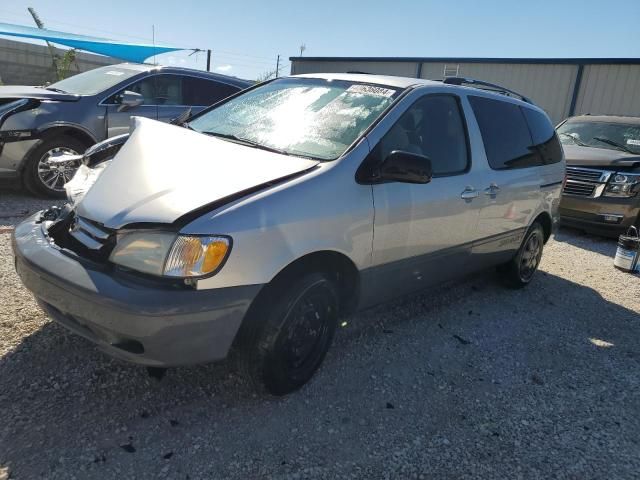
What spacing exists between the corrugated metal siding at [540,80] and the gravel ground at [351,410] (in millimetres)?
14718

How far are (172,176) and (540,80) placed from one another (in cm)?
1726

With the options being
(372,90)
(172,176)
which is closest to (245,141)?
(172,176)

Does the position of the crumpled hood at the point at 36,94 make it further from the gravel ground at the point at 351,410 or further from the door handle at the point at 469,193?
the door handle at the point at 469,193

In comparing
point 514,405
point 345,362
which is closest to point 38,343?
point 345,362

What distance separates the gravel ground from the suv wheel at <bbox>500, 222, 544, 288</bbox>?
0.99 meters

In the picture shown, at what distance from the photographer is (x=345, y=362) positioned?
127 inches

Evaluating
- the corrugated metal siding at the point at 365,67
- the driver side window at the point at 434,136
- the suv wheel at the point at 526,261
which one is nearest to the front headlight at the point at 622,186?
the suv wheel at the point at 526,261

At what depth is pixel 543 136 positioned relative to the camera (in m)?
4.88

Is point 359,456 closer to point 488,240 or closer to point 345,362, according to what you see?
point 345,362

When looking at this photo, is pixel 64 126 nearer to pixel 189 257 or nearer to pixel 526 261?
pixel 189 257

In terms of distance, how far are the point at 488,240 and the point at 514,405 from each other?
1.50 metres

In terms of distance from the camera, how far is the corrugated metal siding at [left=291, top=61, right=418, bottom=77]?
67.3 feet

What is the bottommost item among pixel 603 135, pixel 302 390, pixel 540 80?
pixel 302 390

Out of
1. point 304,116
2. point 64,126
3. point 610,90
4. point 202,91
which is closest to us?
point 304,116
